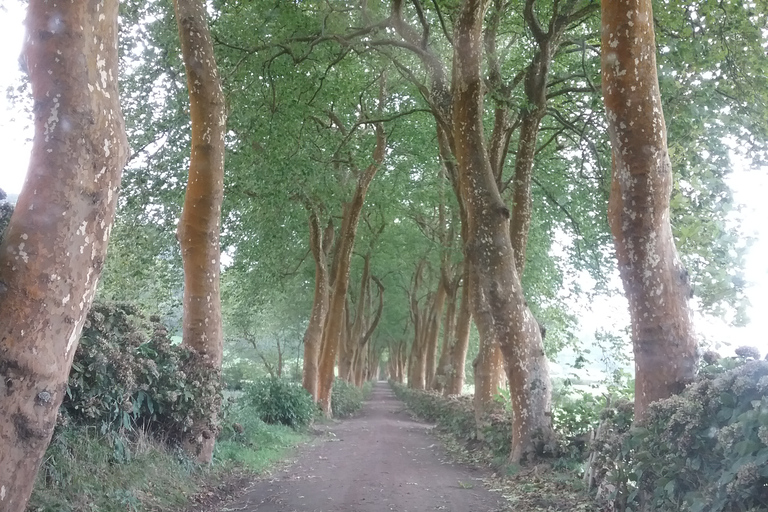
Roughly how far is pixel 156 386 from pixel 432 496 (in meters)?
4.09

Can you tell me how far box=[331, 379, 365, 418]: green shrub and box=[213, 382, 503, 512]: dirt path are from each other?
9.46m

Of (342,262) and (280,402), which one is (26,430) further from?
(342,262)

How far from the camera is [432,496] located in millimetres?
8266

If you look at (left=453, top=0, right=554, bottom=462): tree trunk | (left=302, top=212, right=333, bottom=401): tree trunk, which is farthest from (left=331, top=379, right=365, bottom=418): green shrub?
(left=453, top=0, right=554, bottom=462): tree trunk

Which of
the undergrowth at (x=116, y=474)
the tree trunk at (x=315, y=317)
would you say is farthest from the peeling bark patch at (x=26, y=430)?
the tree trunk at (x=315, y=317)

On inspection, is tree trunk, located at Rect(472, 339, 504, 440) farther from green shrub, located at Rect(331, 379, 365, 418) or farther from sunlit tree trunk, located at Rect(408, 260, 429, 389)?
sunlit tree trunk, located at Rect(408, 260, 429, 389)

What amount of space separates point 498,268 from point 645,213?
382 cm

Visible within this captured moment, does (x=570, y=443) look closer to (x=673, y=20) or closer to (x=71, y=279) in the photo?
(x=673, y=20)

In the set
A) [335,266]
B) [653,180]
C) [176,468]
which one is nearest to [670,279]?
[653,180]

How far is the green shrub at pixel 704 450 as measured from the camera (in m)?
3.55

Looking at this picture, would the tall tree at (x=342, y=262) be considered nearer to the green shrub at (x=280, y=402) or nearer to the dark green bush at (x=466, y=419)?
the green shrub at (x=280, y=402)

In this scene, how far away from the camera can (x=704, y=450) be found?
4.23 metres

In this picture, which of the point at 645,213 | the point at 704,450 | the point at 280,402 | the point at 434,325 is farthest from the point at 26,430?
the point at 434,325

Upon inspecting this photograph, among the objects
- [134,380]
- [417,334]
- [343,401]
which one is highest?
[417,334]
